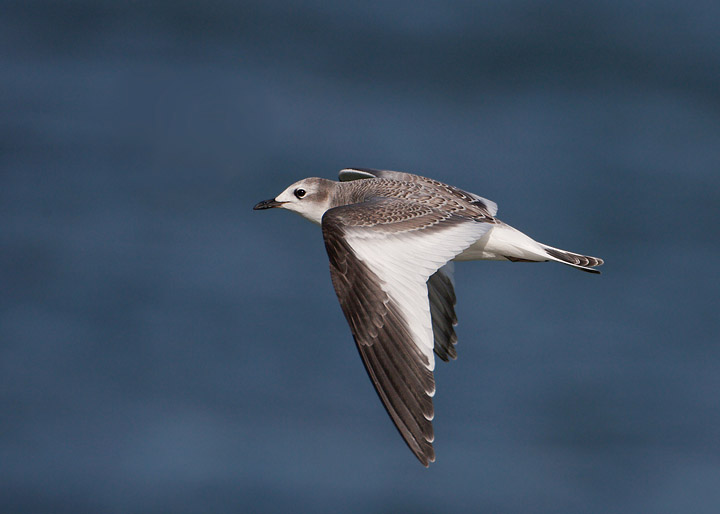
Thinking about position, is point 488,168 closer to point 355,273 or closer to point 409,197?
point 409,197

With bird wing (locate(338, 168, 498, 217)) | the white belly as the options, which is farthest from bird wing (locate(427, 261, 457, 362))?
bird wing (locate(338, 168, 498, 217))

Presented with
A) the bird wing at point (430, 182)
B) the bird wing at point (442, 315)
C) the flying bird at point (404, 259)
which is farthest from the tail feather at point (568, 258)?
the bird wing at point (442, 315)

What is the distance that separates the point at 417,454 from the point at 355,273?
1.78m

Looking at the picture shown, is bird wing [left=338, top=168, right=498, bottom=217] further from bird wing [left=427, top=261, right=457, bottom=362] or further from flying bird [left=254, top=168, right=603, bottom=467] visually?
bird wing [left=427, top=261, right=457, bottom=362]

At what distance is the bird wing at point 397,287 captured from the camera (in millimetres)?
8531

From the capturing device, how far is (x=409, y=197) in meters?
11.2

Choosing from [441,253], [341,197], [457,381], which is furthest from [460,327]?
[441,253]

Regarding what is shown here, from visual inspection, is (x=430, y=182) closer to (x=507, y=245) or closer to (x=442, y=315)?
(x=442, y=315)

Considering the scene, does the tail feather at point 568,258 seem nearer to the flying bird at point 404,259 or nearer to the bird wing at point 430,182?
the flying bird at point 404,259

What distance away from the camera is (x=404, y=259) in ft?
31.2

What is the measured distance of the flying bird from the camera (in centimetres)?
862

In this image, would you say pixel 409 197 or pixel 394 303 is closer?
pixel 394 303

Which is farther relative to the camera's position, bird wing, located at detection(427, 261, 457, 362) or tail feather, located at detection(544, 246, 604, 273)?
bird wing, located at detection(427, 261, 457, 362)

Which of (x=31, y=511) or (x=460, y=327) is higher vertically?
(x=460, y=327)
